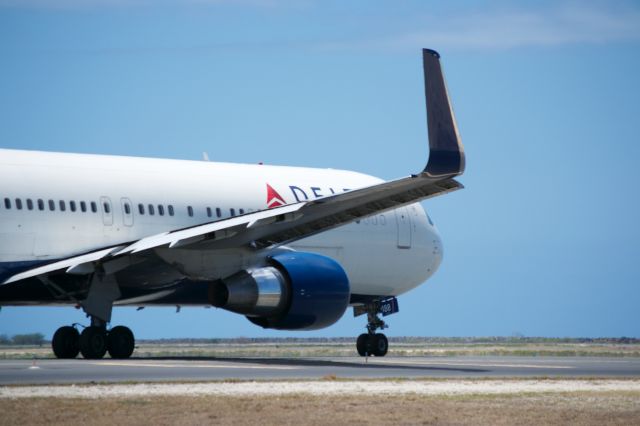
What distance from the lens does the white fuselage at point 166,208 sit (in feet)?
82.2

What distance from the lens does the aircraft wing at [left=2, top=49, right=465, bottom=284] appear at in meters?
22.2

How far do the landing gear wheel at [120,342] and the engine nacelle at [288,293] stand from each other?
6.53ft

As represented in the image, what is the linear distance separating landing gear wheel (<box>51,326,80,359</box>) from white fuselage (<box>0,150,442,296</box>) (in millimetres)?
2317

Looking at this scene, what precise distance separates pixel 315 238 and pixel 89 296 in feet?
21.5

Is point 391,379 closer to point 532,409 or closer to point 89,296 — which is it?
point 532,409

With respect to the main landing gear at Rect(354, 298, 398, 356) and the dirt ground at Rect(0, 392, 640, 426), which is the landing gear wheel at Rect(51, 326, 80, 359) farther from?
the dirt ground at Rect(0, 392, 640, 426)

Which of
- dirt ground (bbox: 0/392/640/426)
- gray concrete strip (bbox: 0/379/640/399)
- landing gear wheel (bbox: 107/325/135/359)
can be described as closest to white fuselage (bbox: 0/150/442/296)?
landing gear wheel (bbox: 107/325/135/359)

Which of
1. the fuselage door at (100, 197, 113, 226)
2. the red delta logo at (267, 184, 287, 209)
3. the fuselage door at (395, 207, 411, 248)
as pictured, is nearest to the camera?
the fuselage door at (100, 197, 113, 226)

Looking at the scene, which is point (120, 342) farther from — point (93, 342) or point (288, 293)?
point (288, 293)

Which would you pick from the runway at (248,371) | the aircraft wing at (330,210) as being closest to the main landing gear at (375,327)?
the runway at (248,371)

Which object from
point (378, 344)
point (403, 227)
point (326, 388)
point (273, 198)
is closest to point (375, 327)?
point (378, 344)

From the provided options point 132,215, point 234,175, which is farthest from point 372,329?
point 132,215

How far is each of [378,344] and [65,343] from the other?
910 centimetres

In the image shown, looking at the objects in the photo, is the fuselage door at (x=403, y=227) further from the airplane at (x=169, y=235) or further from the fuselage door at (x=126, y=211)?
the fuselage door at (x=126, y=211)
